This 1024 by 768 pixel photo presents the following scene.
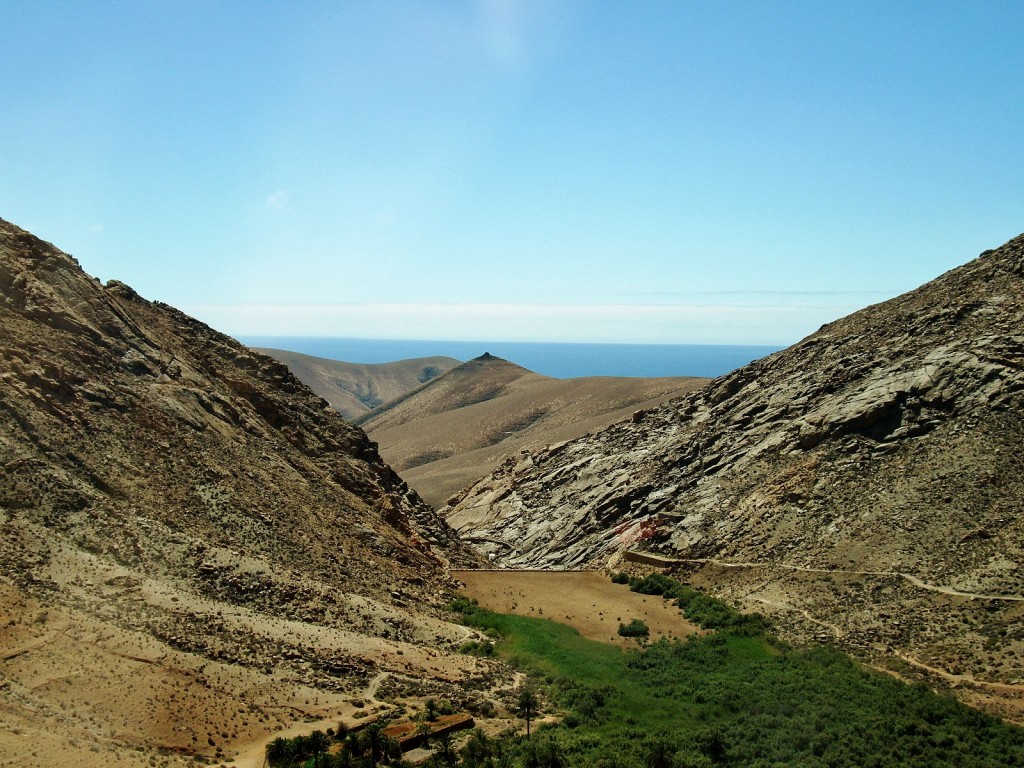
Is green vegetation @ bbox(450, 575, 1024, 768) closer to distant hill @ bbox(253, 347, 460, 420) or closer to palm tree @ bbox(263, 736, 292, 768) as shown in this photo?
palm tree @ bbox(263, 736, 292, 768)

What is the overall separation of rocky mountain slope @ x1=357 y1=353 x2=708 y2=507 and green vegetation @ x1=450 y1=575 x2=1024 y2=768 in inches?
1421

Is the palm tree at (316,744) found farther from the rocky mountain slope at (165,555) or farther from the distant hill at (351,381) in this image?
the distant hill at (351,381)

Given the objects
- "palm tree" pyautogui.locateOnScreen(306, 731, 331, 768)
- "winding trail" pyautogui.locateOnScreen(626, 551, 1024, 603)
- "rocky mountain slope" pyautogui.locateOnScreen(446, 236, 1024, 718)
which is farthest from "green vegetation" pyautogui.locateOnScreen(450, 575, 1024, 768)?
"palm tree" pyautogui.locateOnScreen(306, 731, 331, 768)

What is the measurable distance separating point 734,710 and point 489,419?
226 ft

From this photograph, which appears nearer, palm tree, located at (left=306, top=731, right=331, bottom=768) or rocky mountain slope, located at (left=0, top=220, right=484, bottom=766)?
palm tree, located at (left=306, top=731, right=331, bottom=768)

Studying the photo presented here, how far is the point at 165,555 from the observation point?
21.2m

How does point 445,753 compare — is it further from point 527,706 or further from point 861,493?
point 861,493

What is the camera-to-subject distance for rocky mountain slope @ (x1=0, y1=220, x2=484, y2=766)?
16500 mm

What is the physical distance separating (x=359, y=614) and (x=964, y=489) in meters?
21.2

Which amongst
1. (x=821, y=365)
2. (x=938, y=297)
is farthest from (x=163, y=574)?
(x=938, y=297)

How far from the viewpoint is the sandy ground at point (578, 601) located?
27.3 m

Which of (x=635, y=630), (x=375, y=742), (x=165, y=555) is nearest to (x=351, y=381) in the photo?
(x=635, y=630)

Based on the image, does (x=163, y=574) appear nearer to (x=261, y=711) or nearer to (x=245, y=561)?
(x=245, y=561)

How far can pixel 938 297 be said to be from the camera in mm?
38000
